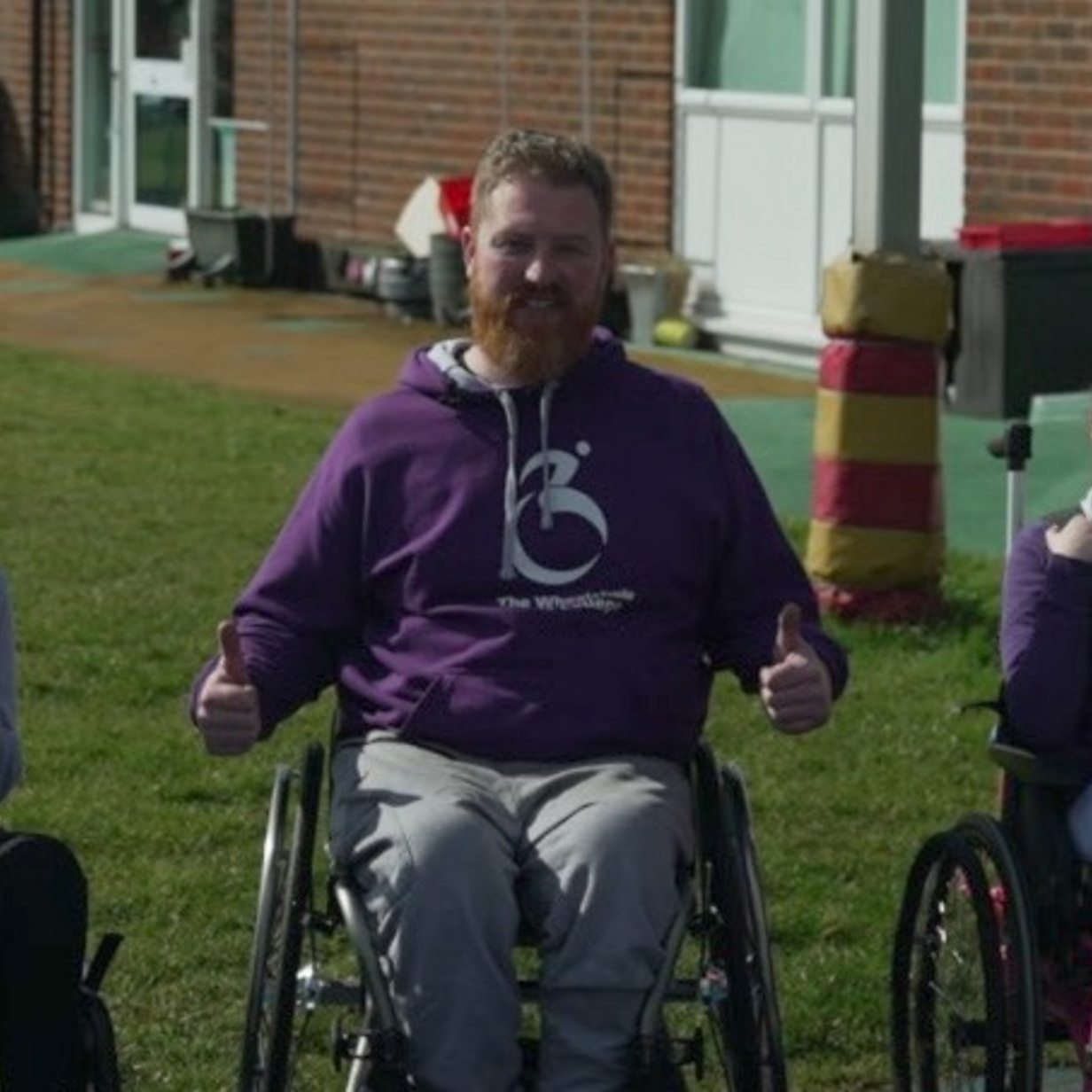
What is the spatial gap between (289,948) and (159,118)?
18158 mm

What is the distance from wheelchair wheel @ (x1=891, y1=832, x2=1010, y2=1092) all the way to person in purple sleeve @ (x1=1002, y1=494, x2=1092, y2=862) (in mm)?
196

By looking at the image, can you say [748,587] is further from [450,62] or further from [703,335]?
[450,62]

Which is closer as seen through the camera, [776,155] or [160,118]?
[776,155]

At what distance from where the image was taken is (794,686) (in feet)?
17.8

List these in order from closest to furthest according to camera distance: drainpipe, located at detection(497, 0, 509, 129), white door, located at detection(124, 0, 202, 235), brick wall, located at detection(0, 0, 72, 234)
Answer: drainpipe, located at detection(497, 0, 509, 129) < white door, located at detection(124, 0, 202, 235) < brick wall, located at detection(0, 0, 72, 234)

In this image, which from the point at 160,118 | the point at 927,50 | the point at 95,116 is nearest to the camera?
the point at 927,50

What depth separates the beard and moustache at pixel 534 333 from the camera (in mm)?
5645

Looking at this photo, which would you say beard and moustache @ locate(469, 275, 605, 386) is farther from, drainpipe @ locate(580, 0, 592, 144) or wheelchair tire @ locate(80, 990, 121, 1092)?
drainpipe @ locate(580, 0, 592, 144)

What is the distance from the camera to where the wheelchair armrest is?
5.61 m

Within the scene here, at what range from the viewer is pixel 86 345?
18031mm

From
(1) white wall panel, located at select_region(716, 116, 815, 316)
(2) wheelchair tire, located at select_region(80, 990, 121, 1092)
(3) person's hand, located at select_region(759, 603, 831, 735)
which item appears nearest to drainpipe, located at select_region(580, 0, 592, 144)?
(1) white wall panel, located at select_region(716, 116, 815, 316)

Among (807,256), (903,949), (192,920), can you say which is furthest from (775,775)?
(807,256)

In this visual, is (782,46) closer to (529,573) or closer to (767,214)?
(767,214)

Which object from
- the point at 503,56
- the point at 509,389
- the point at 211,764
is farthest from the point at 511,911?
the point at 503,56
